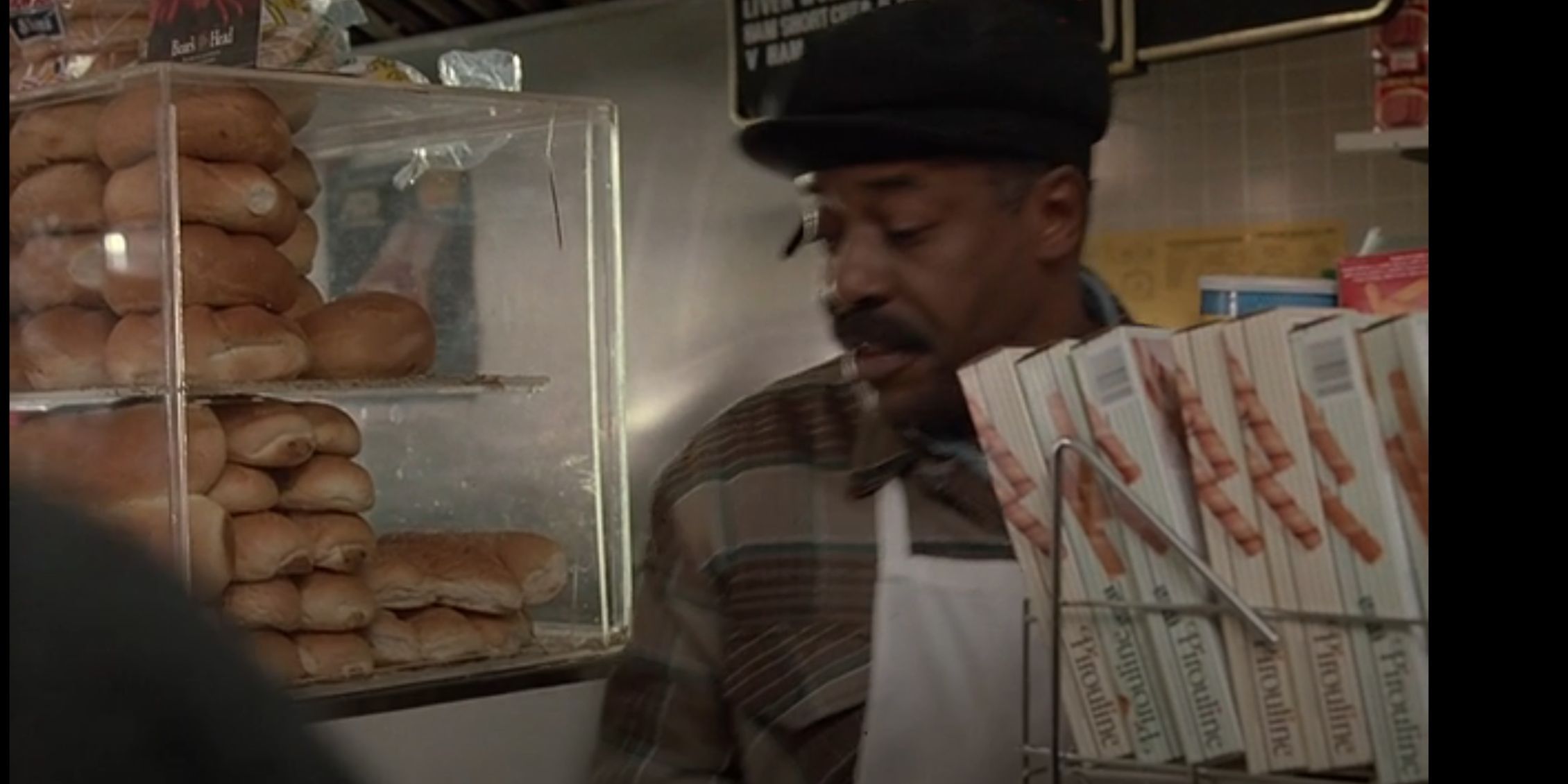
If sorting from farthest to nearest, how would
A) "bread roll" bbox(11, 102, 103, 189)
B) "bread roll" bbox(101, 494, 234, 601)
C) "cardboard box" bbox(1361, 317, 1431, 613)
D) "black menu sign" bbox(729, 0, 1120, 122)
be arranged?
"bread roll" bbox(11, 102, 103, 189) → "bread roll" bbox(101, 494, 234, 601) → "black menu sign" bbox(729, 0, 1120, 122) → "cardboard box" bbox(1361, 317, 1431, 613)

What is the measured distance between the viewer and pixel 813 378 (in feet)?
2.84

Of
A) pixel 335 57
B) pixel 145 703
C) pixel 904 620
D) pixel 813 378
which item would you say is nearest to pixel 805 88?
pixel 813 378

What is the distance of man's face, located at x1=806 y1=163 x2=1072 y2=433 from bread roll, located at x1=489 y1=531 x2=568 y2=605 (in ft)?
1.50

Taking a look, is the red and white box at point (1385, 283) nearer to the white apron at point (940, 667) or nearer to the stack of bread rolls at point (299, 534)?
the white apron at point (940, 667)

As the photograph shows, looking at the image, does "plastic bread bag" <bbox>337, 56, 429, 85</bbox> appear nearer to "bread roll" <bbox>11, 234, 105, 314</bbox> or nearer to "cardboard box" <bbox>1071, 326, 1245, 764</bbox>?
"bread roll" <bbox>11, 234, 105, 314</bbox>

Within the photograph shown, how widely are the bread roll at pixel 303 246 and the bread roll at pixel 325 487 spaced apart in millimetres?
134

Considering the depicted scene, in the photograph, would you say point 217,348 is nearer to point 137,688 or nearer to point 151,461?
point 151,461

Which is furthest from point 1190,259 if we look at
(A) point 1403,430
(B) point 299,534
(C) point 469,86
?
(B) point 299,534

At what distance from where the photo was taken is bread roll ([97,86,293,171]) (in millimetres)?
1161

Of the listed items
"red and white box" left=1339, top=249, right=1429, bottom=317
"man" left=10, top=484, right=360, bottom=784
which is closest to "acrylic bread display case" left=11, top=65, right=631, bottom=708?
"red and white box" left=1339, top=249, right=1429, bottom=317

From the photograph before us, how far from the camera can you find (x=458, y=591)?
1210 millimetres

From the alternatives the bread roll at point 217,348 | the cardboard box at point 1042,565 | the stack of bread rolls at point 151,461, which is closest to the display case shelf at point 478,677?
the stack of bread rolls at point 151,461

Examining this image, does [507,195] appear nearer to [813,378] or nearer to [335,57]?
[335,57]

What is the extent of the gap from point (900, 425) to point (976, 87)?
0.49 ft
